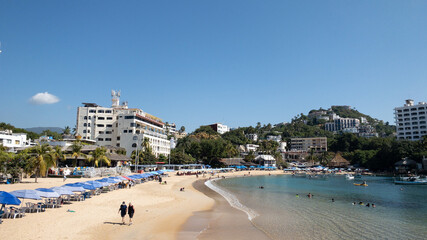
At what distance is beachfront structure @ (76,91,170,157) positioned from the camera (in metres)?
76.7

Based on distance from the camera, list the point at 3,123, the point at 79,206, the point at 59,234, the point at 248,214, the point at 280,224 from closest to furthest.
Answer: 1. the point at 59,234
2. the point at 280,224
3. the point at 79,206
4. the point at 248,214
5. the point at 3,123

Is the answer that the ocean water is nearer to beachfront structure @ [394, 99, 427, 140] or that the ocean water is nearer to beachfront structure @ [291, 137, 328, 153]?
beachfront structure @ [394, 99, 427, 140]

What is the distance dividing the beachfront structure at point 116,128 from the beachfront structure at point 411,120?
353ft

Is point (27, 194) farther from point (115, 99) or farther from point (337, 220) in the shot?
point (115, 99)

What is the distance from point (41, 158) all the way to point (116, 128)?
45.8 meters

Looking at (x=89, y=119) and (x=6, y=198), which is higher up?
(x=89, y=119)

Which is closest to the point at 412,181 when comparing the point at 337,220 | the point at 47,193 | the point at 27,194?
the point at 337,220

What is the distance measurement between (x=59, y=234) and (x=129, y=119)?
214ft

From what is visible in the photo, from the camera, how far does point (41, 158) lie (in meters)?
35.3

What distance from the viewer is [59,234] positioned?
1467 centimetres

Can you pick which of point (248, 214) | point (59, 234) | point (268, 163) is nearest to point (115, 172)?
point (248, 214)

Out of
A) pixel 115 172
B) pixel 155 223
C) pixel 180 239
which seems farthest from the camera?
pixel 115 172

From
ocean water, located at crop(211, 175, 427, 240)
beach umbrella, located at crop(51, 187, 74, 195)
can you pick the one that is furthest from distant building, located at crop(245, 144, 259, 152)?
beach umbrella, located at crop(51, 187, 74, 195)

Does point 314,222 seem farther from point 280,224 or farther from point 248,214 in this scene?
point 248,214
